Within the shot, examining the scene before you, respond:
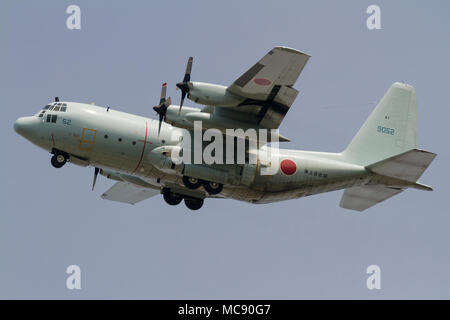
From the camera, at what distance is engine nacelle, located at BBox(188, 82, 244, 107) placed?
23453 mm

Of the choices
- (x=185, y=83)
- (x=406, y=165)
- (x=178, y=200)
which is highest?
(x=185, y=83)

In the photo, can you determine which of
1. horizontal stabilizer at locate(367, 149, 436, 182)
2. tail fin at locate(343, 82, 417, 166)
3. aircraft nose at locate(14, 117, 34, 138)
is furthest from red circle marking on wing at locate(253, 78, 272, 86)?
aircraft nose at locate(14, 117, 34, 138)

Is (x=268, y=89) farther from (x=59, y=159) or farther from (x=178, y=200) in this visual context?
(x=59, y=159)

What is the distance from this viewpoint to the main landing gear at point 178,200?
2722 cm

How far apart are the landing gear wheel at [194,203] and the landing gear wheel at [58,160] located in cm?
500

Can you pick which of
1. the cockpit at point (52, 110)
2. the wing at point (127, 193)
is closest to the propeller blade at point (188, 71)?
the cockpit at point (52, 110)

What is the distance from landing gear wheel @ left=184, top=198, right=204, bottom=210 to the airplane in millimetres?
38

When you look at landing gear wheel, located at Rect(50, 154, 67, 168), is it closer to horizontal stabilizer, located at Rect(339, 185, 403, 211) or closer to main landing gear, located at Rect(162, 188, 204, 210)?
main landing gear, located at Rect(162, 188, 204, 210)

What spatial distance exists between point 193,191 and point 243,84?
5.53 m

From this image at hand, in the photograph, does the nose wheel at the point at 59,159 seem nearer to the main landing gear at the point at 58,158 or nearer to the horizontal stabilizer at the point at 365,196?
the main landing gear at the point at 58,158

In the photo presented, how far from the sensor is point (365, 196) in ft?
92.0

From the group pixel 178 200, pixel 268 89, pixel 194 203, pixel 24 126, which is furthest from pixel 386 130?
pixel 24 126

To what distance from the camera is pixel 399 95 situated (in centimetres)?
2880

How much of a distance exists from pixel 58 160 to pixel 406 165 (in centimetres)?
1232
